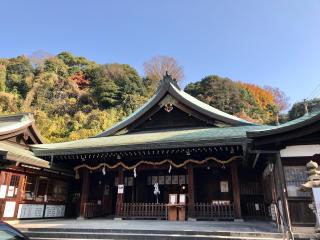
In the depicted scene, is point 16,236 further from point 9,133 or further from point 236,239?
point 9,133

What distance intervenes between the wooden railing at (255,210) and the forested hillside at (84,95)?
76.8 ft

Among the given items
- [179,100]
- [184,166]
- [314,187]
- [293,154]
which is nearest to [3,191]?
[184,166]

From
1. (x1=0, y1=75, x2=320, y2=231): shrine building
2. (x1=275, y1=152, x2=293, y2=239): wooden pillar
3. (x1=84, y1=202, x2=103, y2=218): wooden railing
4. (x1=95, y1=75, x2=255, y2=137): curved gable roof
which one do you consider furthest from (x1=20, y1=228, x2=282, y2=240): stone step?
(x1=95, y1=75, x2=255, y2=137): curved gable roof

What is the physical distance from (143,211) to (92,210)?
10.8ft

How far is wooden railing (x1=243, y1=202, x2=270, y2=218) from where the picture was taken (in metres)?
13.8

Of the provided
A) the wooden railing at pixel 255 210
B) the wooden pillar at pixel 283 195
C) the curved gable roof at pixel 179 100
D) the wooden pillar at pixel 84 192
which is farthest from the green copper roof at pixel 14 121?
the wooden railing at pixel 255 210

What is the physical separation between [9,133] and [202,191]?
11.3 m

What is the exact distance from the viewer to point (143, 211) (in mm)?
13711

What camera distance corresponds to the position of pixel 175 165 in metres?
13.5

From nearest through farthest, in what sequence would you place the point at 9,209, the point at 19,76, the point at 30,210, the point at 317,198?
the point at 317,198 → the point at 9,209 → the point at 30,210 → the point at 19,76

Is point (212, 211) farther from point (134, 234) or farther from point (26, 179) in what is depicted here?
point (26, 179)

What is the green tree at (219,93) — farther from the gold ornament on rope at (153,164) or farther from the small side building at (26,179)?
the small side building at (26,179)

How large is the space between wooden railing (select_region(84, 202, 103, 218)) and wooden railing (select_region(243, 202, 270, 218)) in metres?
8.42

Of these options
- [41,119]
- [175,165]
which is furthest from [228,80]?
[175,165]
